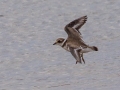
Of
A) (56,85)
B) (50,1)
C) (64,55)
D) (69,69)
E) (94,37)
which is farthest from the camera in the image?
(50,1)

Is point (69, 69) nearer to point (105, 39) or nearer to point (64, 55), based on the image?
point (64, 55)

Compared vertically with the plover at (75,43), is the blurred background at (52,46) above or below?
below

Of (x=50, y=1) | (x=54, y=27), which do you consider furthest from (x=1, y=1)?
(x=54, y=27)

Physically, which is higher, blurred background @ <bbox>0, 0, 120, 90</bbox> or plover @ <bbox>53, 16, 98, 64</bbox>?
plover @ <bbox>53, 16, 98, 64</bbox>

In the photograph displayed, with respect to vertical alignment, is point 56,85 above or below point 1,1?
above

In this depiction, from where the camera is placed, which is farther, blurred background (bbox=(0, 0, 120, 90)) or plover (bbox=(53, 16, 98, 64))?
blurred background (bbox=(0, 0, 120, 90))

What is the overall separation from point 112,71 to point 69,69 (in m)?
0.65

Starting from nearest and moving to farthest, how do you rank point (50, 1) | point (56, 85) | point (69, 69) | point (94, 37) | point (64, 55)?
point (56, 85)
point (69, 69)
point (64, 55)
point (94, 37)
point (50, 1)

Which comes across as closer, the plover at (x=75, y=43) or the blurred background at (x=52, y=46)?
the plover at (x=75, y=43)

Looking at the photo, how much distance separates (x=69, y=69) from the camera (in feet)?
30.8

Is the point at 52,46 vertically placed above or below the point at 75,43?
below

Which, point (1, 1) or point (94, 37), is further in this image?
point (1, 1)

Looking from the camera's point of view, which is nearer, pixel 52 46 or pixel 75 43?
pixel 75 43

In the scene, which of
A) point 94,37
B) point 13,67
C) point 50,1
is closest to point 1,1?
point 50,1
